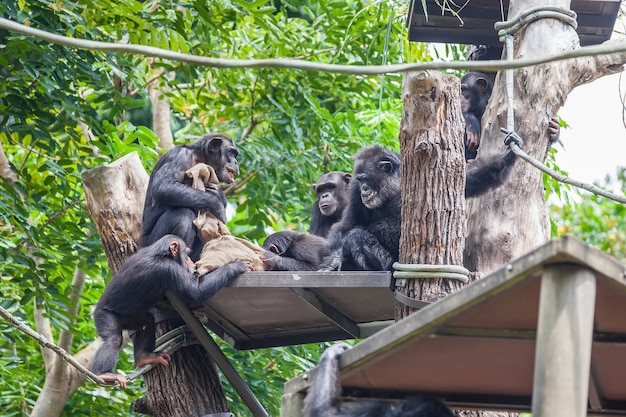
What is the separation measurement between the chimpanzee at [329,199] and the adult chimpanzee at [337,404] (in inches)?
188

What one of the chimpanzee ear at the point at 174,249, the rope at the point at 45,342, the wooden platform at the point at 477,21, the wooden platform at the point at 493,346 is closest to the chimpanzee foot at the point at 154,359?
the rope at the point at 45,342

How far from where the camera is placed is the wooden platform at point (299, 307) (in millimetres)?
6504

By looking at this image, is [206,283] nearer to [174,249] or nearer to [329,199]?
[174,249]

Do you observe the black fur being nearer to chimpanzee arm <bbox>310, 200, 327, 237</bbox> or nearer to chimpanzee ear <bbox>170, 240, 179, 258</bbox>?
chimpanzee ear <bbox>170, 240, 179, 258</bbox>

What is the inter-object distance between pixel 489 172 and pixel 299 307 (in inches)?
69.3

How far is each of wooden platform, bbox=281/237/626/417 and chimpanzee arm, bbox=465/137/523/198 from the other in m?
2.43

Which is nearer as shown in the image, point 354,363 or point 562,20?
point 354,363

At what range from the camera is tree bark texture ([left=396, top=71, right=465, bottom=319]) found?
597 centimetres

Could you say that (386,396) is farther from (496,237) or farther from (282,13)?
(282,13)

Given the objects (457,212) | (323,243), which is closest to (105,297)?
(323,243)

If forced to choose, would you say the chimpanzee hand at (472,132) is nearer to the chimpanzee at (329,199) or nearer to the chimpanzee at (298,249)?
the chimpanzee at (329,199)

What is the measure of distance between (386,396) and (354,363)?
73 cm

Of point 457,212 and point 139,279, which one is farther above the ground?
point 457,212

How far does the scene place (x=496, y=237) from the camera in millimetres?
6832
